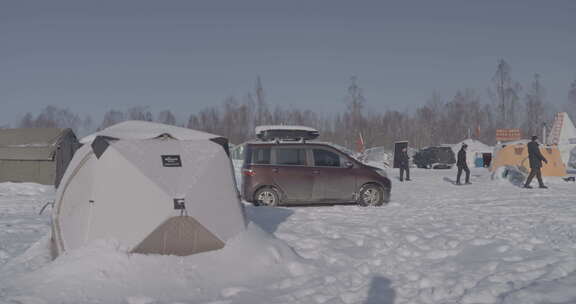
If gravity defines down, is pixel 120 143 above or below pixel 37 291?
above

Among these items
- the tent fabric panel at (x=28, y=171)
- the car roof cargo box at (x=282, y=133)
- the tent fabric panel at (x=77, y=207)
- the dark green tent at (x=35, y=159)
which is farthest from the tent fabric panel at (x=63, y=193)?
the tent fabric panel at (x=28, y=171)

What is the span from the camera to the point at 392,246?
7082 mm

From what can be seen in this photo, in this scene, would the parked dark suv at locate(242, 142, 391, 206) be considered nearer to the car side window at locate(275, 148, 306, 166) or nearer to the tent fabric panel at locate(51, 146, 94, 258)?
the car side window at locate(275, 148, 306, 166)

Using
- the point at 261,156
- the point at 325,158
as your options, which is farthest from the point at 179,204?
the point at 325,158

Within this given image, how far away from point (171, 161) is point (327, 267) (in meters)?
2.41

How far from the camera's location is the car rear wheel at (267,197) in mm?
11438

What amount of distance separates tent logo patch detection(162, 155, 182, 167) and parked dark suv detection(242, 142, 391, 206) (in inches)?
217

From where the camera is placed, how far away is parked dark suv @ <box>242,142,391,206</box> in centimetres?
1142

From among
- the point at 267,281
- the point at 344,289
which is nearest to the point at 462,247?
the point at 344,289

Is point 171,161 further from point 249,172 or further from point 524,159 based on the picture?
point 524,159

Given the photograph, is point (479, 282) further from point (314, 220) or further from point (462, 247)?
point (314, 220)

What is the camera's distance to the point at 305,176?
11492mm

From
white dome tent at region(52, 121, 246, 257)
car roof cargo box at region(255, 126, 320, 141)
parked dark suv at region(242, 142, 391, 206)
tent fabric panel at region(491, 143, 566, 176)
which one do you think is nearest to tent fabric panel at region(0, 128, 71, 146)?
car roof cargo box at region(255, 126, 320, 141)

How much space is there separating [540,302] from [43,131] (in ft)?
58.9
